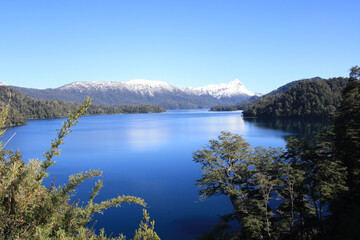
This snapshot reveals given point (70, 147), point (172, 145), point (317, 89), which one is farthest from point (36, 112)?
point (317, 89)

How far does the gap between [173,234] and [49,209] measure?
19632 mm

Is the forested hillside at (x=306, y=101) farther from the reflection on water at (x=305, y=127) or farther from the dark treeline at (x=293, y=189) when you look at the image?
the dark treeline at (x=293, y=189)

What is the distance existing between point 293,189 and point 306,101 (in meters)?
120

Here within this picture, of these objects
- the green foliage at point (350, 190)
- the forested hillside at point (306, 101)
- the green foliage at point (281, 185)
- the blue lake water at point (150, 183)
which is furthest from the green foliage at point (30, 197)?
the forested hillside at point (306, 101)

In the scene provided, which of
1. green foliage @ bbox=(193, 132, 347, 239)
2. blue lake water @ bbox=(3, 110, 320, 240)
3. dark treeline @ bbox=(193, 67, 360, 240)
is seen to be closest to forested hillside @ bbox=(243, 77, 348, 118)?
blue lake water @ bbox=(3, 110, 320, 240)

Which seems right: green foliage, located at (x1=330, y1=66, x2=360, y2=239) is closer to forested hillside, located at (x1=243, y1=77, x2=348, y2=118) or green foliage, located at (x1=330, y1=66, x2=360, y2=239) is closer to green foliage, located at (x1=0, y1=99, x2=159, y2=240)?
green foliage, located at (x1=0, y1=99, x2=159, y2=240)

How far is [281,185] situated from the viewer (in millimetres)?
18484

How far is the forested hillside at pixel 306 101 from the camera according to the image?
381 feet

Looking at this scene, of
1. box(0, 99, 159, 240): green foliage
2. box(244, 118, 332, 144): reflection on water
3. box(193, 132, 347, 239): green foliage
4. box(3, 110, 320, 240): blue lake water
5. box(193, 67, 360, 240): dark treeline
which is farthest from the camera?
box(244, 118, 332, 144): reflection on water

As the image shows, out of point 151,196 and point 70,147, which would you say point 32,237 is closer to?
point 151,196

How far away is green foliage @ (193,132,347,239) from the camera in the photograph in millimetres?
16156

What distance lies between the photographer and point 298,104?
126562 mm

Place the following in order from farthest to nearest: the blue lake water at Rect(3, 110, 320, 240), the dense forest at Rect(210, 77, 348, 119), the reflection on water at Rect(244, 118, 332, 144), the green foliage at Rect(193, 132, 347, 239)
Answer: the dense forest at Rect(210, 77, 348, 119), the reflection on water at Rect(244, 118, 332, 144), the blue lake water at Rect(3, 110, 320, 240), the green foliage at Rect(193, 132, 347, 239)

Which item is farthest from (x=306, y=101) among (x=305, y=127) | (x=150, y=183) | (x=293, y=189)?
(x=293, y=189)
